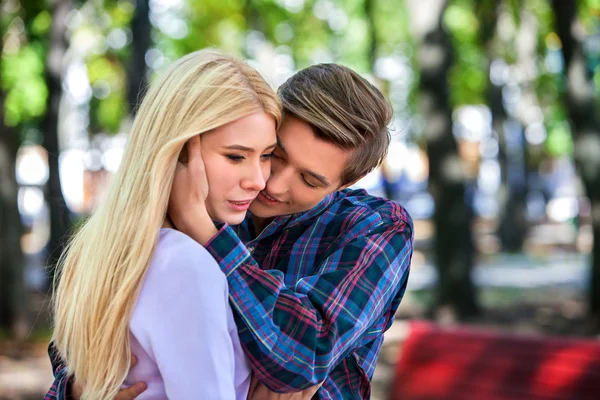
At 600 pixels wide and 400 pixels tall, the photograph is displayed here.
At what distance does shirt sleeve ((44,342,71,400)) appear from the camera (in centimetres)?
266

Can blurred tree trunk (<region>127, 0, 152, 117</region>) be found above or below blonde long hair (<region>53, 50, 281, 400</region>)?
below

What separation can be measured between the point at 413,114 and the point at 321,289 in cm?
3587

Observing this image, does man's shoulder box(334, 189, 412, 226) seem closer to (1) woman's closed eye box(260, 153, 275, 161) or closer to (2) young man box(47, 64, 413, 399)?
(2) young man box(47, 64, 413, 399)

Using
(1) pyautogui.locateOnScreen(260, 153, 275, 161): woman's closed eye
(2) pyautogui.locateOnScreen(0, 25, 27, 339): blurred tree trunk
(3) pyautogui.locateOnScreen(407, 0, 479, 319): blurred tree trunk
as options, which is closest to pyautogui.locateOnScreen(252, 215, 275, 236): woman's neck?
(1) pyautogui.locateOnScreen(260, 153, 275, 161): woman's closed eye

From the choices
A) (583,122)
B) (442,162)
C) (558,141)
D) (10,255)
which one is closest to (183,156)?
(442,162)

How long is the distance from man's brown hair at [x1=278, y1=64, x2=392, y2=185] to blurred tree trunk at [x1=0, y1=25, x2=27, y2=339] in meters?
10.4

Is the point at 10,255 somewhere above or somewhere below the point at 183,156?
below

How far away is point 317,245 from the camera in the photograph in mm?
2779

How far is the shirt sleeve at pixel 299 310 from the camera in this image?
7.63ft

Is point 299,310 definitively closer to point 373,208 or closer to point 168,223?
point 168,223

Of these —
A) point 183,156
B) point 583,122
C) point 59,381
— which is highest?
point 183,156

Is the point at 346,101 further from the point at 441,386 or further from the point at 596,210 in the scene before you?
the point at 596,210

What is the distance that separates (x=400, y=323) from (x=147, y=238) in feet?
38.1

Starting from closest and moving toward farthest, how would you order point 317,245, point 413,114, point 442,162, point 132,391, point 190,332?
point 190,332 → point 132,391 → point 317,245 → point 442,162 → point 413,114
